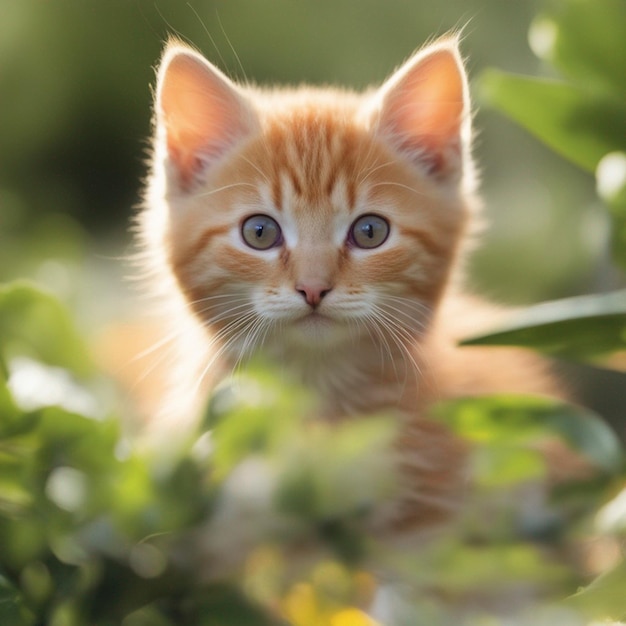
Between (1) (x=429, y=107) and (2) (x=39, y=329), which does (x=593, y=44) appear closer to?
(1) (x=429, y=107)

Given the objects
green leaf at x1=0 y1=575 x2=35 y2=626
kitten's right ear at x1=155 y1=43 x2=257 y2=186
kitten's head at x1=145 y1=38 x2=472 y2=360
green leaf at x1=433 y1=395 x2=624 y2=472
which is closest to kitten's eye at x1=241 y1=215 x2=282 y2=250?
kitten's head at x1=145 y1=38 x2=472 y2=360

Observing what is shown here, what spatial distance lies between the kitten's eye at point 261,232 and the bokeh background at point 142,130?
309 mm

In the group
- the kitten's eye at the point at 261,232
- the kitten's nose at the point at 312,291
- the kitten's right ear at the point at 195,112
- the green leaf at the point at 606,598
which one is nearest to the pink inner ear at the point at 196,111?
the kitten's right ear at the point at 195,112

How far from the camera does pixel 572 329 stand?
684 millimetres

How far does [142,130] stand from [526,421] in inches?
35.2

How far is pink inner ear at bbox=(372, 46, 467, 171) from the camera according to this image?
3.24 feet

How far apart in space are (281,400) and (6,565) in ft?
0.80

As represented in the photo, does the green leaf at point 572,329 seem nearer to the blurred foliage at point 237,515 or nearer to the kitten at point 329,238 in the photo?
the blurred foliage at point 237,515

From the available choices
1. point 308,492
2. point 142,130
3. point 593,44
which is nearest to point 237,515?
point 308,492

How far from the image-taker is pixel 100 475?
646 mm

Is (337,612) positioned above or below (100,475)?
below

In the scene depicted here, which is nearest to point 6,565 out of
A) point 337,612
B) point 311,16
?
point 337,612

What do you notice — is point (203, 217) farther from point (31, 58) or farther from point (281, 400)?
point (31, 58)

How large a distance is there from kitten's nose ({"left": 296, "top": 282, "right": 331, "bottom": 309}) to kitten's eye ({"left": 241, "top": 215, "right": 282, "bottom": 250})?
85 mm
